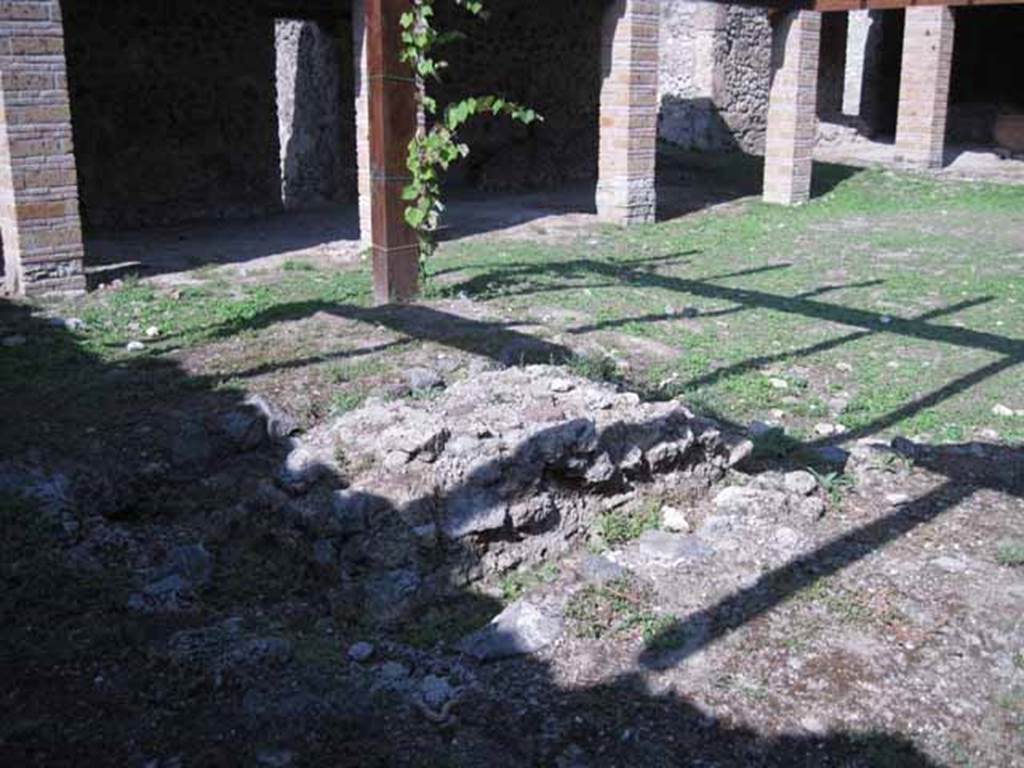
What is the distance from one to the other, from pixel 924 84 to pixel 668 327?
40.0ft

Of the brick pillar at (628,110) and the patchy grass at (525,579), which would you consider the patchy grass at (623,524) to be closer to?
the patchy grass at (525,579)

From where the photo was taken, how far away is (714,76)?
1919 cm

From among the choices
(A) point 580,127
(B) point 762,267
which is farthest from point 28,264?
(A) point 580,127

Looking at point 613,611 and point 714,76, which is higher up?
point 714,76

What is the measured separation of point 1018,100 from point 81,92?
61.2 ft

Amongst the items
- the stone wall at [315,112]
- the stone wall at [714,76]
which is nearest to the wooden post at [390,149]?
the stone wall at [315,112]

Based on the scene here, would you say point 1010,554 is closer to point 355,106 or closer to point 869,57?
point 355,106

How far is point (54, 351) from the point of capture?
6.35 m

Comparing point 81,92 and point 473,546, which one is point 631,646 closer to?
point 473,546

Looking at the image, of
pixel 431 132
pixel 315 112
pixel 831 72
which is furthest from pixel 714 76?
pixel 431 132

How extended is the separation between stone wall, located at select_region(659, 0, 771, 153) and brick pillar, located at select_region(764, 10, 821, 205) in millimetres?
5563

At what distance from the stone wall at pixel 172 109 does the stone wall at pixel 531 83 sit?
288 cm

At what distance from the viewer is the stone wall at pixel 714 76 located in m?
19.1

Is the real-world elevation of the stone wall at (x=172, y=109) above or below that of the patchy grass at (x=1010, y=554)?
above
